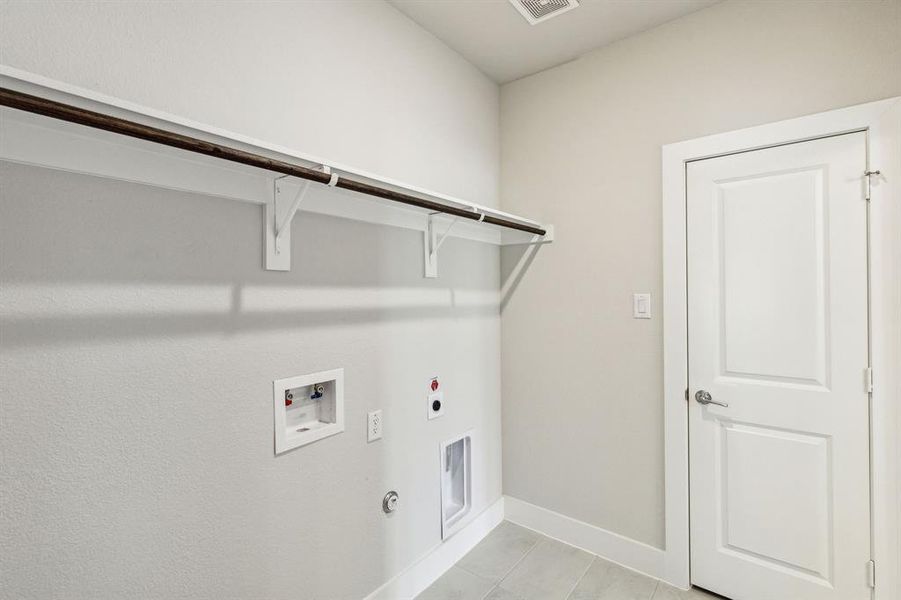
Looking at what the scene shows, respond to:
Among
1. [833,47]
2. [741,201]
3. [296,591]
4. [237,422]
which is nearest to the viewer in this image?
[237,422]

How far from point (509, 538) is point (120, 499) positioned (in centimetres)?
193

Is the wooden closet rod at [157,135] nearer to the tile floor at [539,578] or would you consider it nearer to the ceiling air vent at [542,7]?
the ceiling air vent at [542,7]

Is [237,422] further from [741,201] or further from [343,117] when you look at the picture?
[741,201]

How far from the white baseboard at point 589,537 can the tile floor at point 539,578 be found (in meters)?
0.04

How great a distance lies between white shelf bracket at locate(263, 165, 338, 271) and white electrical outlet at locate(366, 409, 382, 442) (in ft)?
2.31

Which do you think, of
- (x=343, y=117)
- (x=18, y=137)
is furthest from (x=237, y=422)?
(x=343, y=117)

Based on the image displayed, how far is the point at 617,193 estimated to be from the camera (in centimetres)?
213

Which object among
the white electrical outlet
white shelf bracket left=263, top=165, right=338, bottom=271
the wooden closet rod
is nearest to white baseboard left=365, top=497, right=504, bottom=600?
the white electrical outlet

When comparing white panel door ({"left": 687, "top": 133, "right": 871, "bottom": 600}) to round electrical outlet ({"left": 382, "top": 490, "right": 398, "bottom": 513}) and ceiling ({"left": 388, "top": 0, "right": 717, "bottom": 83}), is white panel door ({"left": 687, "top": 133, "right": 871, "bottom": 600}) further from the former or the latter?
round electrical outlet ({"left": 382, "top": 490, "right": 398, "bottom": 513})

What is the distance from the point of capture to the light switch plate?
80.2 inches

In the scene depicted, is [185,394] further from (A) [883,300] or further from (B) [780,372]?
(A) [883,300]

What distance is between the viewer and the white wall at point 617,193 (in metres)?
1.66

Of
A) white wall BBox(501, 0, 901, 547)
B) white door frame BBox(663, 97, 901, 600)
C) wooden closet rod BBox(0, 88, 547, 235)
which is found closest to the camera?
wooden closet rod BBox(0, 88, 547, 235)

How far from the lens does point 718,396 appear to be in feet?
6.15
